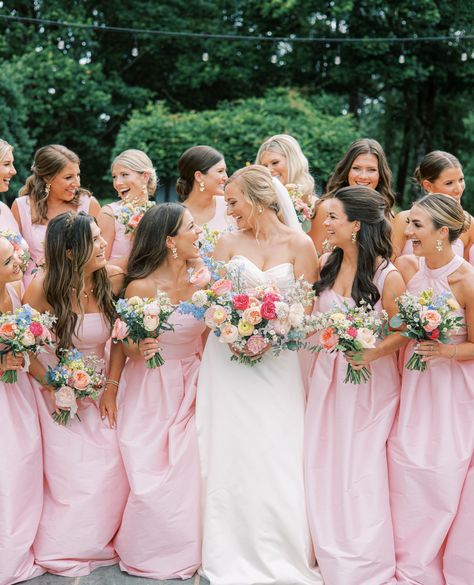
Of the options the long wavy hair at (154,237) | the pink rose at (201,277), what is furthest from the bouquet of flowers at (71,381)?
the pink rose at (201,277)

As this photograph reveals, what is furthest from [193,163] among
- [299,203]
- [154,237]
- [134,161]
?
[154,237]

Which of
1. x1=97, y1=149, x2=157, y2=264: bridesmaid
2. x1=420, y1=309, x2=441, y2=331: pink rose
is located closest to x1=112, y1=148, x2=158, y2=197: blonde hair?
x1=97, y1=149, x2=157, y2=264: bridesmaid

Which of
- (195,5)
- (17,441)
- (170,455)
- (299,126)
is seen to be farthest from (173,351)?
(195,5)

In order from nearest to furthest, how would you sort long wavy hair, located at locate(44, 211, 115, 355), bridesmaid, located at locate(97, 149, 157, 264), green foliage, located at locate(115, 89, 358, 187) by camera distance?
long wavy hair, located at locate(44, 211, 115, 355)
bridesmaid, located at locate(97, 149, 157, 264)
green foliage, located at locate(115, 89, 358, 187)

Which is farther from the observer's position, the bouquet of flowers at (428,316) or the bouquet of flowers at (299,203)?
the bouquet of flowers at (299,203)

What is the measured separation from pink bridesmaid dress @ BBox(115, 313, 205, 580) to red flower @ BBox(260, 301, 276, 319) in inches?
31.1

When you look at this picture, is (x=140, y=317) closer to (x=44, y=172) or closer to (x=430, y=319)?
(x=430, y=319)

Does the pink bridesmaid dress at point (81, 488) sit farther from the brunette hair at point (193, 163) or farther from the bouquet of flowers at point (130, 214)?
the brunette hair at point (193, 163)

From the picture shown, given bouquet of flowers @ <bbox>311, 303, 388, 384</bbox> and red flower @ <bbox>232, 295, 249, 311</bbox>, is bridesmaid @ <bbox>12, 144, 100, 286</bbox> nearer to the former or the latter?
red flower @ <bbox>232, 295, 249, 311</bbox>

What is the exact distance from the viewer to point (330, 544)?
460cm

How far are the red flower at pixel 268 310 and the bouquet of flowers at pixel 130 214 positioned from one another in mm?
2138

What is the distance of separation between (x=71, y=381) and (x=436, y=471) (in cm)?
236

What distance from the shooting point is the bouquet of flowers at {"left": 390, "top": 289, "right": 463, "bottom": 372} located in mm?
4320

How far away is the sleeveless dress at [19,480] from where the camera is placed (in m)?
4.58
